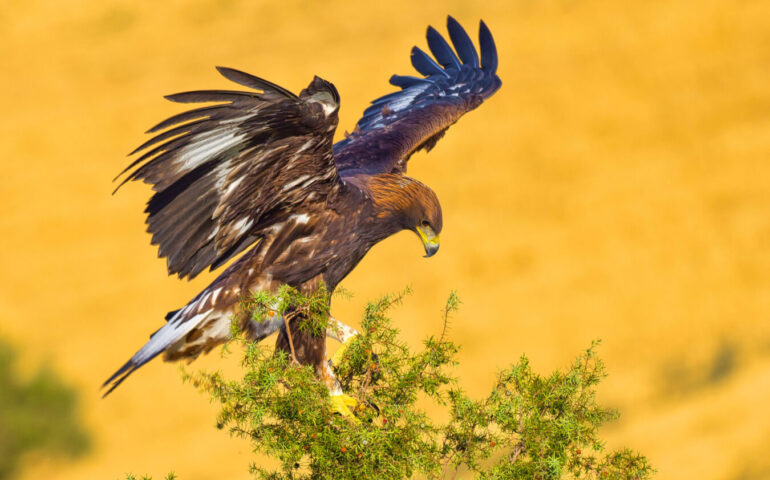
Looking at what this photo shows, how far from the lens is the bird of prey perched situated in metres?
5.22

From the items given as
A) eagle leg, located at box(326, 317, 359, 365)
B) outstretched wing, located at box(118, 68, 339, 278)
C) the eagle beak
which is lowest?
eagle leg, located at box(326, 317, 359, 365)

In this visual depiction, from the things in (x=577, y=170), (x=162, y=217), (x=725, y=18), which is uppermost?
(x=725, y=18)

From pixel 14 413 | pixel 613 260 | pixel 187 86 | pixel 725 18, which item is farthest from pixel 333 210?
pixel 725 18

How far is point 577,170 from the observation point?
2691 centimetres

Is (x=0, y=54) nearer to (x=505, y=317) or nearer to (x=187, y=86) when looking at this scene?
(x=187, y=86)

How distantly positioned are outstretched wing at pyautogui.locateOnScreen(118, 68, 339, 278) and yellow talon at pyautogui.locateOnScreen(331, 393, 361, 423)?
1.17 meters

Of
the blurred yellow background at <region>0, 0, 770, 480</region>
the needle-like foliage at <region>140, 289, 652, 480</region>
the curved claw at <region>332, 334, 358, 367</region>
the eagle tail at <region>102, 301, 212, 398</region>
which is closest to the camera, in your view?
the needle-like foliage at <region>140, 289, 652, 480</region>

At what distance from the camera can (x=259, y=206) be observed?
577 cm

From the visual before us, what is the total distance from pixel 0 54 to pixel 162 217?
32.0 m

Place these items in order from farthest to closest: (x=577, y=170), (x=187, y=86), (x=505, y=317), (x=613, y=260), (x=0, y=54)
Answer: (x=0, y=54) → (x=187, y=86) → (x=577, y=170) → (x=613, y=260) → (x=505, y=317)

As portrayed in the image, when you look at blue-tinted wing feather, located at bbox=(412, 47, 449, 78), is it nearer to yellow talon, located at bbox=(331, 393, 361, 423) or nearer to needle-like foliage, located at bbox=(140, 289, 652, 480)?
yellow talon, located at bbox=(331, 393, 361, 423)

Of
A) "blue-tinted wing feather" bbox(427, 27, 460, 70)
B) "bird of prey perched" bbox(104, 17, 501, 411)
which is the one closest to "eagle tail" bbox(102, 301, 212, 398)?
"bird of prey perched" bbox(104, 17, 501, 411)

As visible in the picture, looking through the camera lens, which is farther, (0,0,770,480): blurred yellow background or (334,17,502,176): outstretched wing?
(0,0,770,480): blurred yellow background

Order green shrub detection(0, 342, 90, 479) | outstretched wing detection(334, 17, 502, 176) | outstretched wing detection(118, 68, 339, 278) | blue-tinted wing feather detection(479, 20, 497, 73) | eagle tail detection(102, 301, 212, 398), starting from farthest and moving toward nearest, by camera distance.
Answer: green shrub detection(0, 342, 90, 479), blue-tinted wing feather detection(479, 20, 497, 73), outstretched wing detection(334, 17, 502, 176), eagle tail detection(102, 301, 212, 398), outstretched wing detection(118, 68, 339, 278)
